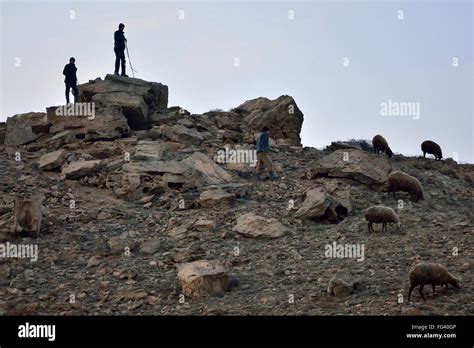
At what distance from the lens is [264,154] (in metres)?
18.5

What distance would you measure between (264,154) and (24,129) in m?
9.06

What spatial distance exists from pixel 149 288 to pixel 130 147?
9.01 meters

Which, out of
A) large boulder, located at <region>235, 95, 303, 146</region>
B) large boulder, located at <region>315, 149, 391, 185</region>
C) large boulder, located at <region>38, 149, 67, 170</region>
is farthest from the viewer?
large boulder, located at <region>235, 95, 303, 146</region>

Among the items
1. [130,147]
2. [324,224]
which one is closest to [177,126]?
[130,147]

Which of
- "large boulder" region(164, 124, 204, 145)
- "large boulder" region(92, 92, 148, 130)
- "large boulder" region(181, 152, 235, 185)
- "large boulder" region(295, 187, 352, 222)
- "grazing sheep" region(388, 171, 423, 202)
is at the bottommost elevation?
"large boulder" region(295, 187, 352, 222)

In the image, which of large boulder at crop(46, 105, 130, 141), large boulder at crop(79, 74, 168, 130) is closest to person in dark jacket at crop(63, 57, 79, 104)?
large boulder at crop(79, 74, 168, 130)

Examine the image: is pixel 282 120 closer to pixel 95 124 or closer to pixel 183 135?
pixel 183 135

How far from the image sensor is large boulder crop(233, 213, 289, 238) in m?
14.4

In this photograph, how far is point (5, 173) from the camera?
17734 mm

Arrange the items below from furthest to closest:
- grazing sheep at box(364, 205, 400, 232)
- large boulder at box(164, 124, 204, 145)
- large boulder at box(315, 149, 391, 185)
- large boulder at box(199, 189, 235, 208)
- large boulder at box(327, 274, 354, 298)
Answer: large boulder at box(164, 124, 204, 145), large boulder at box(315, 149, 391, 185), large boulder at box(199, 189, 235, 208), grazing sheep at box(364, 205, 400, 232), large boulder at box(327, 274, 354, 298)

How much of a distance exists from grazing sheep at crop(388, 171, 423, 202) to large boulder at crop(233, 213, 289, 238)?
169 inches

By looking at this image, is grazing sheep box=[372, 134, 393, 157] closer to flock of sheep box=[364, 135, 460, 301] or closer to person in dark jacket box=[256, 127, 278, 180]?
flock of sheep box=[364, 135, 460, 301]

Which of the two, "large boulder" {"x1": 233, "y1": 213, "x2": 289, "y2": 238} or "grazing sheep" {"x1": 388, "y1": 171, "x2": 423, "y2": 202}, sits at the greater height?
"grazing sheep" {"x1": 388, "y1": 171, "x2": 423, "y2": 202}

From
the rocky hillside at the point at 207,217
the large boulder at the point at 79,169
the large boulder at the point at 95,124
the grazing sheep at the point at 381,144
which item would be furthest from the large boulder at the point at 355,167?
the large boulder at the point at 95,124
